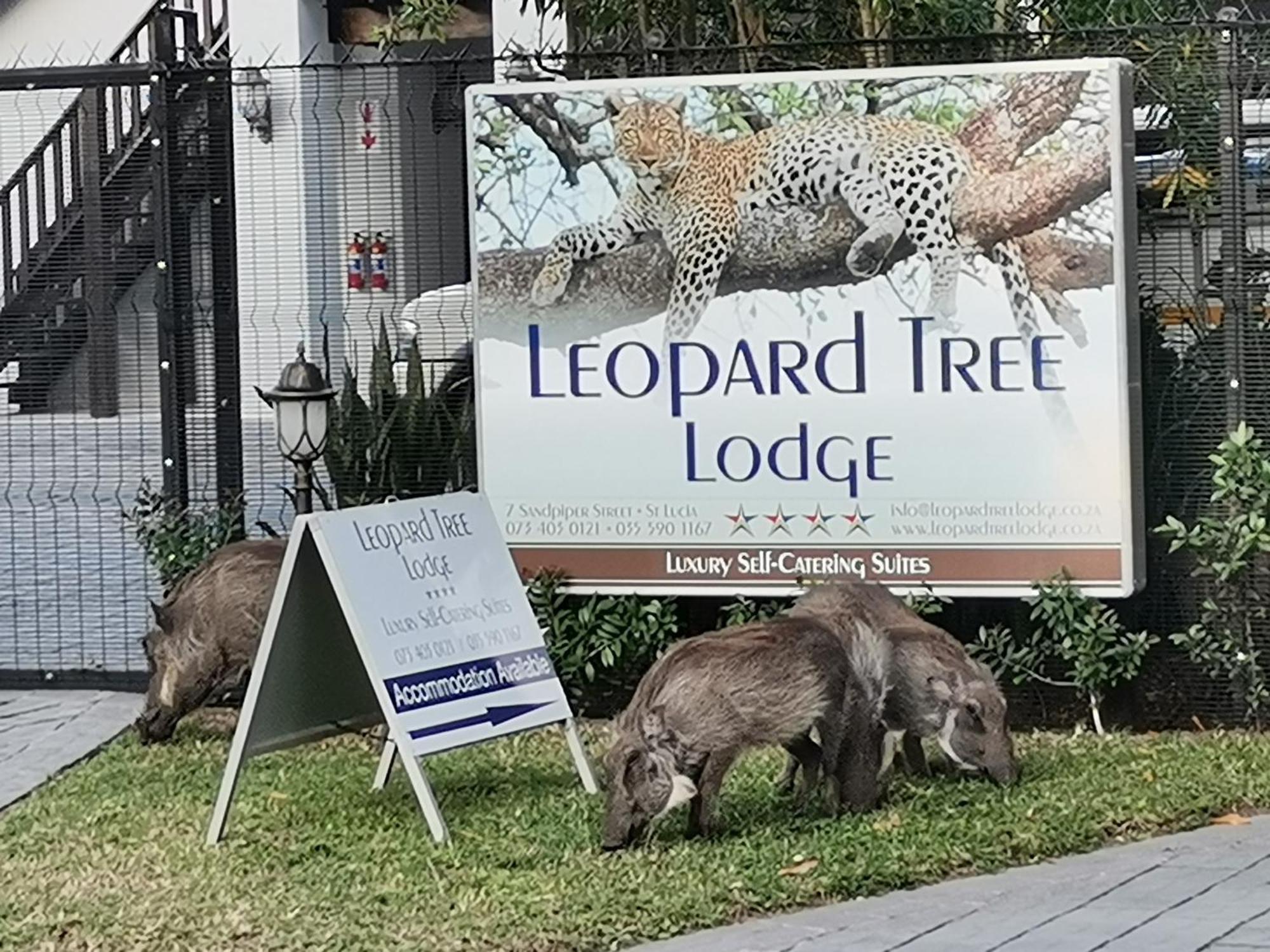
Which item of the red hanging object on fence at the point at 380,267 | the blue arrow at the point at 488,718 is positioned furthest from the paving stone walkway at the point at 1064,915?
the red hanging object on fence at the point at 380,267

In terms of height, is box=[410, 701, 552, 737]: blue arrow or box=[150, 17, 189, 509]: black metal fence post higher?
box=[150, 17, 189, 509]: black metal fence post

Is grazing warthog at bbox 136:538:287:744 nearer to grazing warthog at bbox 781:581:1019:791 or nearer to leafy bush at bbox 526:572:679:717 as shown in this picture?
leafy bush at bbox 526:572:679:717

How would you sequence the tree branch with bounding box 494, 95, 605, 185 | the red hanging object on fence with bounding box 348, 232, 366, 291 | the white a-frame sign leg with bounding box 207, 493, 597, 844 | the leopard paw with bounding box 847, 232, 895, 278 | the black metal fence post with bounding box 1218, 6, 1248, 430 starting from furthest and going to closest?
the red hanging object on fence with bounding box 348, 232, 366, 291 → the tree branch with bounding box 494, 95, 605, 185 → the leopard paw with bounding box 847, 232, 895, 278 → the black metal fence post with bounding box 1218, 6, 1248, 430 → the white a-frame sign leg with bounding box 207, 493, 597, 844

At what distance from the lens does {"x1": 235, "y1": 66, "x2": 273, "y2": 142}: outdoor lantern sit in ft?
29.6

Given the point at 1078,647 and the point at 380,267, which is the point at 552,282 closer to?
the point at 380,267

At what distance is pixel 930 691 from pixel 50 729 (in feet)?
11.9

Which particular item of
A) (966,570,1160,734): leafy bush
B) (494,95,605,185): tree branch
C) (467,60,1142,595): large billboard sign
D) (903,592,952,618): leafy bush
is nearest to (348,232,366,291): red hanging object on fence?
(467,60,1142,595): large billboard sign

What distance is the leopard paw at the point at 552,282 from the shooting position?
340 inches

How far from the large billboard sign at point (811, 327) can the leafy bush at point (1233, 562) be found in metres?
0.27

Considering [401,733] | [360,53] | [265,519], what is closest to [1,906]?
[401,733]

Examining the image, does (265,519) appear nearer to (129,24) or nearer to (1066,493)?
(1066,493)

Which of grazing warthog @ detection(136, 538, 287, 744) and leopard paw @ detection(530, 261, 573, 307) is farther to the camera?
leopard paw @ detection(530, 261, 573, 307)

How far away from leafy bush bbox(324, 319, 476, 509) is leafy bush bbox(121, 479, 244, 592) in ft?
1.61

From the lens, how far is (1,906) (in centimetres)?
639
